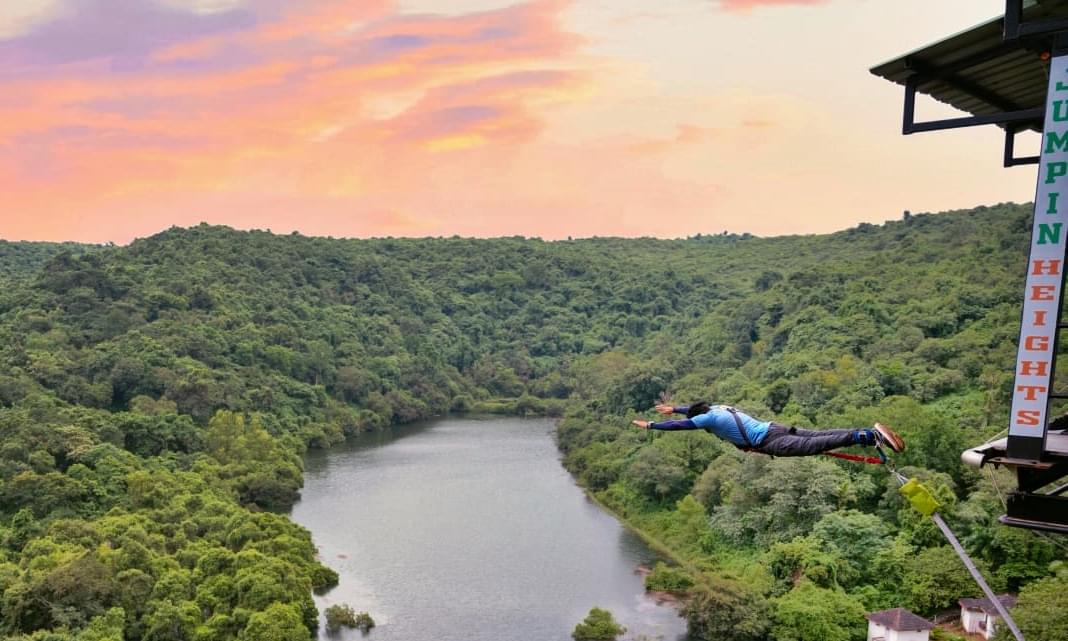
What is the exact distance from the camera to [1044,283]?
172 inches

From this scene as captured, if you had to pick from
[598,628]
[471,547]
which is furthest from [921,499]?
[471,547]

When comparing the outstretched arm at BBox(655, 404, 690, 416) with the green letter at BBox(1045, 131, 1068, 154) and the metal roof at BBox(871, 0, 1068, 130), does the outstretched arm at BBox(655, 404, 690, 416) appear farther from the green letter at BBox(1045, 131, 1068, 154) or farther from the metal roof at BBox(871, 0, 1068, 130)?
the green letter at BBox(1045, 131, 1068, 154)

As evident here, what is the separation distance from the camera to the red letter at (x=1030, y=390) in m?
4.41

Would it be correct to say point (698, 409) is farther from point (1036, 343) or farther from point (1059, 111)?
point (1059, 111)

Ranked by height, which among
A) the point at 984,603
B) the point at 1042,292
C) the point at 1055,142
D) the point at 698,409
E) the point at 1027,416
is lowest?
the point at 984,603

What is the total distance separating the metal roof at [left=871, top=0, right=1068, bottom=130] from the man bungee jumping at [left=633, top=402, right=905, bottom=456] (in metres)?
1.95

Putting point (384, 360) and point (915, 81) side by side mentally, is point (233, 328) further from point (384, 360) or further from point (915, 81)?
point (915, 81)

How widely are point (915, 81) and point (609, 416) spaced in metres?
41.6

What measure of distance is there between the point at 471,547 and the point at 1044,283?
1102 inches

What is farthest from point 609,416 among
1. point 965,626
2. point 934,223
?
point 934,223

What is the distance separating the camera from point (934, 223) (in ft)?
224

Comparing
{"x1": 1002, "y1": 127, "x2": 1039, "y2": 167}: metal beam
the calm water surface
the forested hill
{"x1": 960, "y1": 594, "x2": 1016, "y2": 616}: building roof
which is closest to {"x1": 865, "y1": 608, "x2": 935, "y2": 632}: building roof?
{"x1": 960, "y1": 594, "x2": 1016, "y2": 616}: building roof

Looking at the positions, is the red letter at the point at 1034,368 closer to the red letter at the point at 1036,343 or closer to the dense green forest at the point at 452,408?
the red letter at the point at 1036,343

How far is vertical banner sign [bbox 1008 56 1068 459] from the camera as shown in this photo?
4.32 meters
